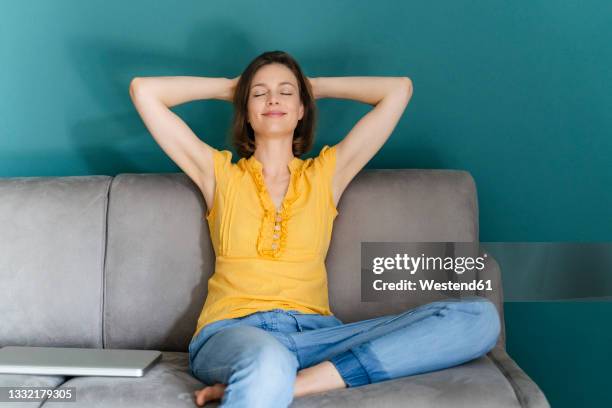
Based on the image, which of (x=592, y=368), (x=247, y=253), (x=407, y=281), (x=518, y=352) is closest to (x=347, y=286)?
(x=407, y=281)

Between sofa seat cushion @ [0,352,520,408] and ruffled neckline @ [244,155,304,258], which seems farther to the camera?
ruffled neckline @ [244,155,304,258]

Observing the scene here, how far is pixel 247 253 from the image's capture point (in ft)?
6.42

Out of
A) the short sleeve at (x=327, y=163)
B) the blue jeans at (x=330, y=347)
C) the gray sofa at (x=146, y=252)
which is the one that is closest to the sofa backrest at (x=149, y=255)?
the gray sofa at (x=146, y=252)

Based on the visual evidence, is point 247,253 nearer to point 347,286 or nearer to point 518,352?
point 347,286

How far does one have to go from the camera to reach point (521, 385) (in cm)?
165

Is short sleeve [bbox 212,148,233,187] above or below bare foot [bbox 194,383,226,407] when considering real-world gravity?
above

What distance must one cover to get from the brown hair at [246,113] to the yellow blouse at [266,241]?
12cm

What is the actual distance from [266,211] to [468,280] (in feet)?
2.06

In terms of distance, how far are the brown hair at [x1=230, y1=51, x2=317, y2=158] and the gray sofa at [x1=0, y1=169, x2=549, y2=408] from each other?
0.67 feet

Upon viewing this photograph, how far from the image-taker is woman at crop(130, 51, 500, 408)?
1.65m

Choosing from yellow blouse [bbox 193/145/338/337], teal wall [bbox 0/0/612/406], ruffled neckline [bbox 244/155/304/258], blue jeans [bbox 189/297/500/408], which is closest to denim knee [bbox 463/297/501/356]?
blue jeans [bbox 189/297/500/408]

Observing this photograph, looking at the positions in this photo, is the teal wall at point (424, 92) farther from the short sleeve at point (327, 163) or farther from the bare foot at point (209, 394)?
the bare foot at point (209, 394)

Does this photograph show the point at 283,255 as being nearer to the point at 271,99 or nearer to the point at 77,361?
the point at 271,99

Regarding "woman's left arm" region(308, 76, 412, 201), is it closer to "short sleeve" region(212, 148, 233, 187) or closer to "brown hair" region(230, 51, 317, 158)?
"brown hair" region(230, 51, 317, 158)
